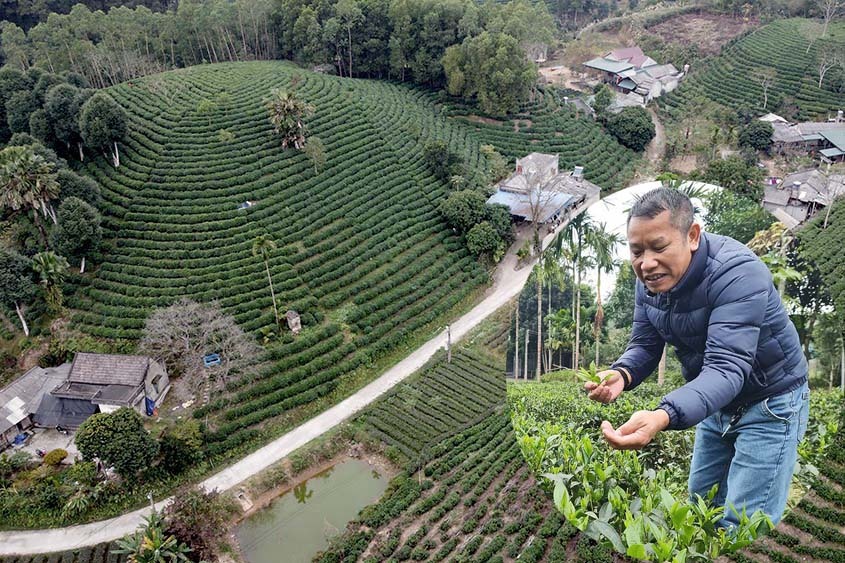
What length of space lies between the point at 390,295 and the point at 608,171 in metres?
19.7

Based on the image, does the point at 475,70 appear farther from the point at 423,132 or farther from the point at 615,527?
the point at 615,527

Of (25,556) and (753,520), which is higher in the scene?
(753,520)

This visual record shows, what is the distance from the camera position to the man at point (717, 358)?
5184mm

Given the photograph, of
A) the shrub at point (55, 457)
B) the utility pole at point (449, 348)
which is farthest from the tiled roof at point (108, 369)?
the utility pole at point (449, 348)

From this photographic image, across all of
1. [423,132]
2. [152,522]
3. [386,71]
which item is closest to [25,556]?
[152,522]

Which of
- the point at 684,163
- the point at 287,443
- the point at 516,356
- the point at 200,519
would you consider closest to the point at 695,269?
the point at 516,356

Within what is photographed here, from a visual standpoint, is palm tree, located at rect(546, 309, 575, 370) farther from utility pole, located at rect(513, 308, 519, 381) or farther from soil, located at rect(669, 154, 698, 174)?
soil, located at rect(669, 154, 698, 174)

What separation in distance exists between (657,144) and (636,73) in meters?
11.1

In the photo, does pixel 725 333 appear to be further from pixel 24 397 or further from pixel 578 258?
pixel 24 397

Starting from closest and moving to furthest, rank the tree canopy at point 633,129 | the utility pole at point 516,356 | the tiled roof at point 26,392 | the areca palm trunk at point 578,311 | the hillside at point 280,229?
the areca palm trunk at point 578,311, the utility pole at point 516,356, the tiled roof at point 26,392, the hillside at point 280,229, the tree canopy at point 633,129

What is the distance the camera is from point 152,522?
20.9m

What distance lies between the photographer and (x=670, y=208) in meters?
5.37

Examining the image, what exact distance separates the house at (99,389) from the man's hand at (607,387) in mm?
24319

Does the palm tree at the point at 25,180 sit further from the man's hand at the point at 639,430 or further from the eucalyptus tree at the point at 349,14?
the man's hand at the point at 639,430
